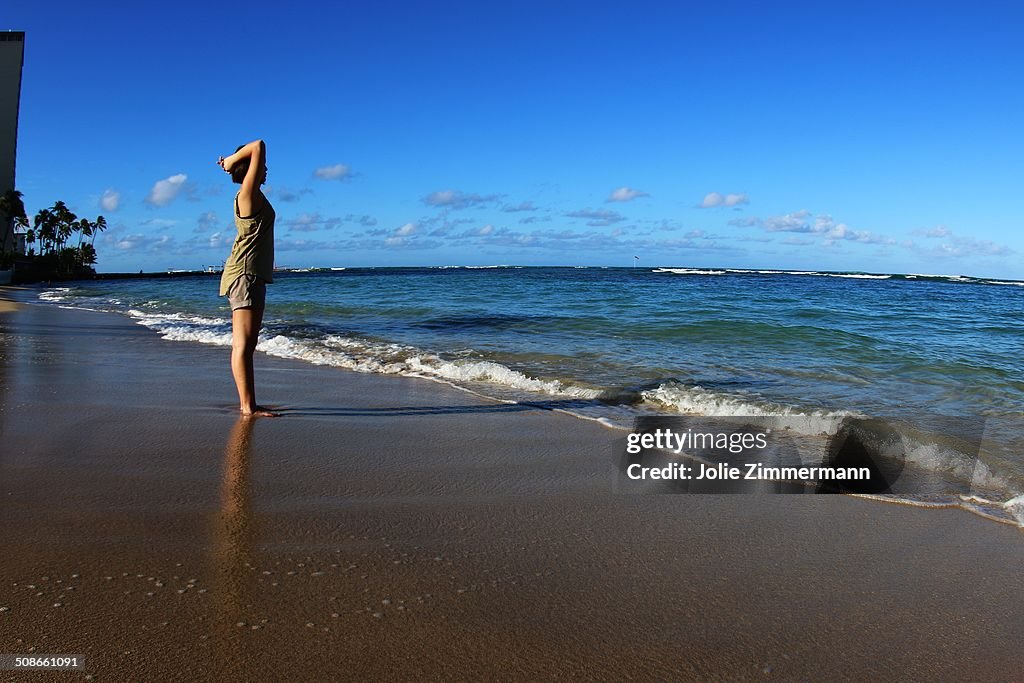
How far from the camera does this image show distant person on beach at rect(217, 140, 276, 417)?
455 centimetres

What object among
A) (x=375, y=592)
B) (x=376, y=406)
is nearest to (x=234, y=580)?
→ (x=375, y=592)

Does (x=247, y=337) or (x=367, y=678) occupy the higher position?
(x=247, y=337)

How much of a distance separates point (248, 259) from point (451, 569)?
3.11 meters

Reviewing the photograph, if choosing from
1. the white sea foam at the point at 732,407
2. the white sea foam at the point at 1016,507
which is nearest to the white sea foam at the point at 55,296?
the white sea foam at the point at 732,407

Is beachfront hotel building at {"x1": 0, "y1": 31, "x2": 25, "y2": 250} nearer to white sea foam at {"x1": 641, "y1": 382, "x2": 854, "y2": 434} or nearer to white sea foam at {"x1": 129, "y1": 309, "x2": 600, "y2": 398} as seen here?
white sea foam at {"x1": 129, "y1": 309, "x2": 600, "y2": 398}

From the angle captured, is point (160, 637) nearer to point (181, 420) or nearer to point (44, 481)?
point (44, 481)

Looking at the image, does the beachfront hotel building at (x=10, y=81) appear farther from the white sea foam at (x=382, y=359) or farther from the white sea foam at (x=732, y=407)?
the white sea foam at (x=732, y=407)

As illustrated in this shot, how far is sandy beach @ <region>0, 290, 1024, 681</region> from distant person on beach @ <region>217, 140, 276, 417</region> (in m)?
0.70

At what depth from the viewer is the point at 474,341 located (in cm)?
1095

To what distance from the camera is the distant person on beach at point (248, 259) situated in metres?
4.55

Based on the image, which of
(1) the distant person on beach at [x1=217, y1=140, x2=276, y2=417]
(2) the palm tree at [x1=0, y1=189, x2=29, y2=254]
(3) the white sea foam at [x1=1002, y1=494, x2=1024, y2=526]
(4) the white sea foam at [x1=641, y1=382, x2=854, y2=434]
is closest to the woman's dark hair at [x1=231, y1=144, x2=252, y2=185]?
(1) the distant person on beach at [x1=217, y1=140, x2=276, y2=417]

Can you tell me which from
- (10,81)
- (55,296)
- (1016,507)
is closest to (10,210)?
(10,81)

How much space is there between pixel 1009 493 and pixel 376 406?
409cm

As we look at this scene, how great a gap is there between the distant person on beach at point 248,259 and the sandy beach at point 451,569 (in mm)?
703
